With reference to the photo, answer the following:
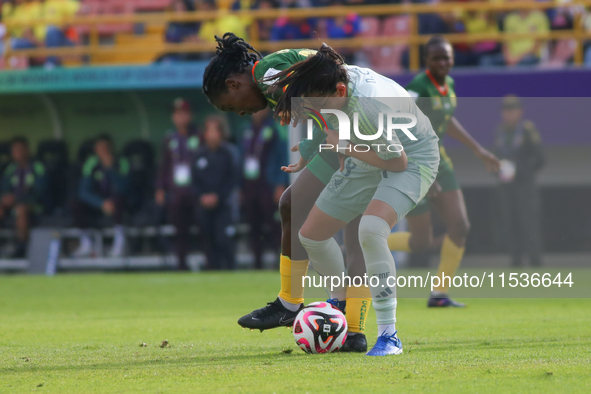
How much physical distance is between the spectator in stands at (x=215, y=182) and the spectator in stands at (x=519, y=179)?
3.82 metres

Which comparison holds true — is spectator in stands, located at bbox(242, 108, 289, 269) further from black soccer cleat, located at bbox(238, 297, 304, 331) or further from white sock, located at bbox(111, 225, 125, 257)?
black soccer cleat, located at bbox(238, 297, 304, 331)

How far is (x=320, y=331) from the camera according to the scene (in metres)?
4.38

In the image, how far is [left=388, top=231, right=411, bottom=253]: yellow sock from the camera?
693 cm

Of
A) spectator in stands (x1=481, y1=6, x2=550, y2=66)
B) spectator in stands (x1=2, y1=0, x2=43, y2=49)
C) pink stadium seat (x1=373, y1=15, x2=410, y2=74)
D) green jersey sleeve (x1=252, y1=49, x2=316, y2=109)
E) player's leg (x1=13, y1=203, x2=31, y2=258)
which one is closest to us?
green jersey sleeve (x1=252, y1=49, x2=316, y2=109)

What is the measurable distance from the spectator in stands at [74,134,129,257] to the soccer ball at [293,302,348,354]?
864cm

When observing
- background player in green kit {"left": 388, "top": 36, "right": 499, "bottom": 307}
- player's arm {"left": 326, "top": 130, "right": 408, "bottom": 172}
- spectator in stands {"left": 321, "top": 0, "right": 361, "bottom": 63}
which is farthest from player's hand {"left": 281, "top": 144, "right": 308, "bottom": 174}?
spectator in stands {"left": 321, "top": 0, "right": 361, "bottom": 63}

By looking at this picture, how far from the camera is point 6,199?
43.3 feet

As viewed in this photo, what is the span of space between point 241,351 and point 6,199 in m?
9.73

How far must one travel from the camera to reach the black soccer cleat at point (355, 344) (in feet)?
14.6

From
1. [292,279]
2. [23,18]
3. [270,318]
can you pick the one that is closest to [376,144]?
[292,279]

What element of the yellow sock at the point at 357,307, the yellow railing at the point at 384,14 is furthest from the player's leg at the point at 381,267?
the yellow railing at the point at 384,14

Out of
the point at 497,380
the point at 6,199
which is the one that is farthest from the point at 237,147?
the point at 497,380

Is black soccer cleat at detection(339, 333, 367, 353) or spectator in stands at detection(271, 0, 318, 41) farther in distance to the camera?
spectator in stands at detection(271, 0, 318, 41)

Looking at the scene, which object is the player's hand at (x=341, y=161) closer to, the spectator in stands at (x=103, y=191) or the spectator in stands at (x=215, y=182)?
the spectator in stands at (x=215, y=182)
